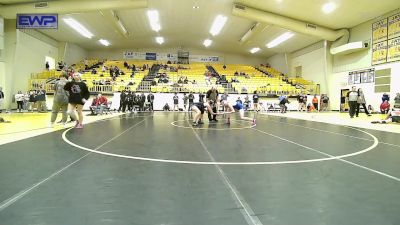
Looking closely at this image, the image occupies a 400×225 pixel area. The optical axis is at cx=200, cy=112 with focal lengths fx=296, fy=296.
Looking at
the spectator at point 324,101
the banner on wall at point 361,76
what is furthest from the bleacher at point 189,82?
the banner on wall at point 361,76

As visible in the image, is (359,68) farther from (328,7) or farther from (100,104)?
(100,104)

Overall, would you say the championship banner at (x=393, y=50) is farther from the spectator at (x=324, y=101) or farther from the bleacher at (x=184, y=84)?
the bleacher at (x=184, y=84)

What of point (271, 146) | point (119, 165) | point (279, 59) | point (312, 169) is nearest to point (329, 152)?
point (271, 146)

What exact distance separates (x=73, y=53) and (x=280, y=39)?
22132mm

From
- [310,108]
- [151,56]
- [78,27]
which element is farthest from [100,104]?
[151,56]

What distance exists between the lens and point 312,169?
12.8 feet

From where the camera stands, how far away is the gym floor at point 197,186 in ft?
7.57

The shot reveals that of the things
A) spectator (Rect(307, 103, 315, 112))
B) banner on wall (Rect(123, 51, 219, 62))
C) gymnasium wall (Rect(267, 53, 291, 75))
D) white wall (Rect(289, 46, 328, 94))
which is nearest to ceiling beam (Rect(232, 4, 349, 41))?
white wall (Rect(289, 46, 328, 94))

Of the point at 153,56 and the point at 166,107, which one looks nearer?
the point at 166,107

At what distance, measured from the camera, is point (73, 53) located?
32344mm

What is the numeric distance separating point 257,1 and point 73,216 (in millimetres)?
21456

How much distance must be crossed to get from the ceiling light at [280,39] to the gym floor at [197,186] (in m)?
24.4

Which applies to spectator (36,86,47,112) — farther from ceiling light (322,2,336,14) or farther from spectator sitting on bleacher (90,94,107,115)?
ceiling light (322,2,336,14)

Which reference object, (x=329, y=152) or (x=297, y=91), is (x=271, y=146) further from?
(x=297, y=91)
